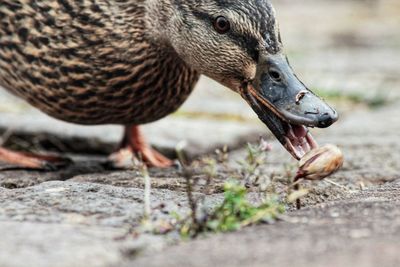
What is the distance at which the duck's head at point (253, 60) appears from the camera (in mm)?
3059

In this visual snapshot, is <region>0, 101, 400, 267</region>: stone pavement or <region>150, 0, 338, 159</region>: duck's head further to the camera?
<region>150, 0, 338, 159</region>: duck's head

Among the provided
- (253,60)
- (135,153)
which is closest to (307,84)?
(135,153)

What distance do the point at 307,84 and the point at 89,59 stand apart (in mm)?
2915

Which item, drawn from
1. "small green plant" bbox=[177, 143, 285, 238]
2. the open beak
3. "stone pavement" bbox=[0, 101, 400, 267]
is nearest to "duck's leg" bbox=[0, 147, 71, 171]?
"stone pavement" bbox=[0, 101, 400, 267]

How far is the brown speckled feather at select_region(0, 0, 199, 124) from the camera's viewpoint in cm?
383

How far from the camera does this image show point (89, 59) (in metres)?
3.81

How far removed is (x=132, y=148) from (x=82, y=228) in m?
2.24

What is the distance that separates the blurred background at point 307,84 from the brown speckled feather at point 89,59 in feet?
2.39

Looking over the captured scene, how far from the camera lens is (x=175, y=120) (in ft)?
17.1

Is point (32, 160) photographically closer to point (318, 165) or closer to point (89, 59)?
point (89, 59)

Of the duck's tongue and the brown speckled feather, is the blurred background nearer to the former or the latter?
the brown speckled feather

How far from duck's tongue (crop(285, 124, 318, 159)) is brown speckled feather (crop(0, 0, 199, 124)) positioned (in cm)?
95

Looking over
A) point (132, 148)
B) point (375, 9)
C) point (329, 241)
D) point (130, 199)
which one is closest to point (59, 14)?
point (132, 148)

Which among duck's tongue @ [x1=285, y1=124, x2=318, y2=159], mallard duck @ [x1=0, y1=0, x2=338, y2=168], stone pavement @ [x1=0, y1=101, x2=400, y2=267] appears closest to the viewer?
stone pavement @ [x1=0, y1=101, x2=400, y2=267]
